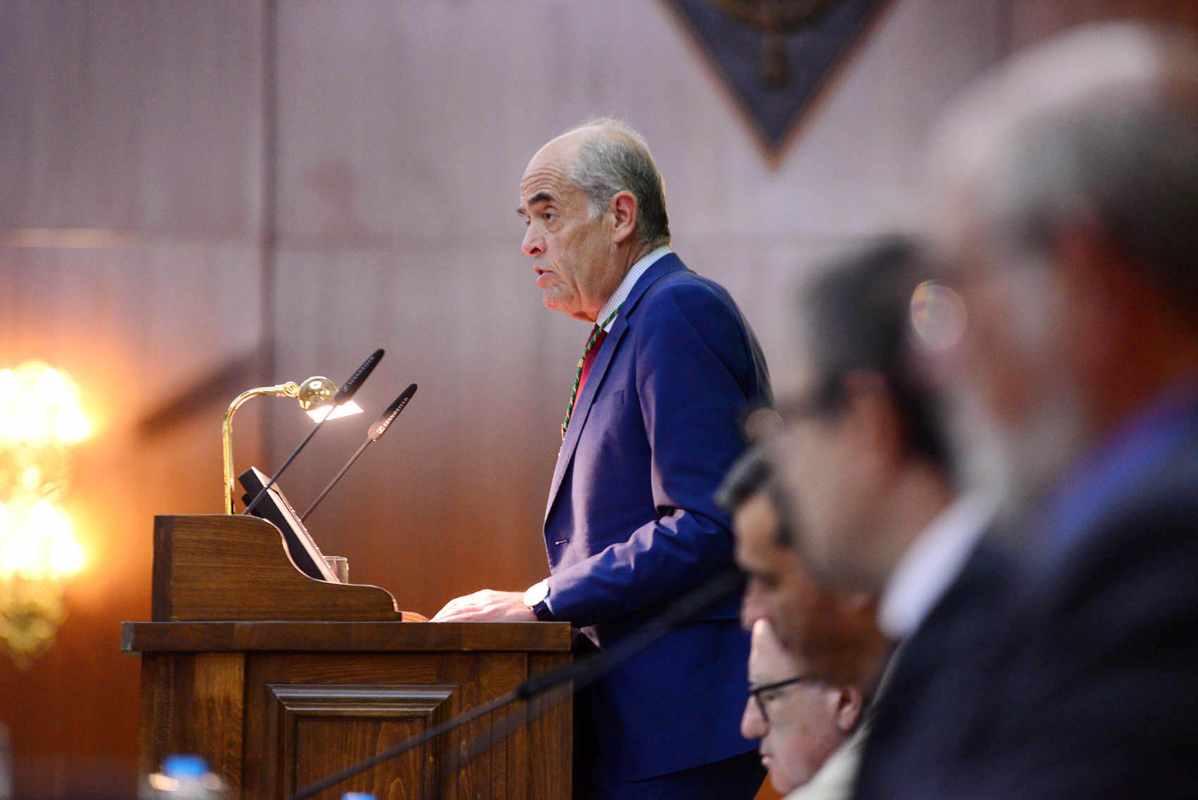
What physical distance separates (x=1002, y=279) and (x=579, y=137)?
198 centimetres

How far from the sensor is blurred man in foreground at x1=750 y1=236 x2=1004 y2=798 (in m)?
0.87

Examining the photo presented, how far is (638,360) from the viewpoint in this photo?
2.36 metres

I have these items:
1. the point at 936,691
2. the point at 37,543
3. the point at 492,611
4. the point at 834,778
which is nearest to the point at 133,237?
the point at 37,543

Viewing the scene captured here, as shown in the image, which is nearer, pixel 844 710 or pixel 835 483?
pixel 835 483

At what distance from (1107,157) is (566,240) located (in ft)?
6.40

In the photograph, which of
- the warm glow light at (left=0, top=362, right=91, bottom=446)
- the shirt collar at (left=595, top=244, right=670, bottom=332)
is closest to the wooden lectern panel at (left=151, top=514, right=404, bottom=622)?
the shirt collar at (left=595, top=244, right=670, bottom=332)

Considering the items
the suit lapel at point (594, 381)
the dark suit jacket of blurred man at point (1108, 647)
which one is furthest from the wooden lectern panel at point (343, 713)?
the dark suit jacket of blurred man at point (1108, 647)

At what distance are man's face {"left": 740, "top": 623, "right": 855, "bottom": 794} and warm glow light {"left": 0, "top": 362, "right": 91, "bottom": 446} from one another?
10.6ft

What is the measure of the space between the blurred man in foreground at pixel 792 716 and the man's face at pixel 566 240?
37.7 inches

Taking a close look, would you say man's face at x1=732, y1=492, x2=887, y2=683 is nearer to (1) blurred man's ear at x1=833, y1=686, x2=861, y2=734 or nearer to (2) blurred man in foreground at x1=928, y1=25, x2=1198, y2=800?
(1) blurred man's ear at x1=833, y1=686, x2=861, y2=734

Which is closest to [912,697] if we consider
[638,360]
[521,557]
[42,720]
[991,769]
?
[991,769]

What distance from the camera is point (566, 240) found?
2.57 meters

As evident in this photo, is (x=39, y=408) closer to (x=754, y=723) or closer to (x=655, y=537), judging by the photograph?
(x=655, y=537)

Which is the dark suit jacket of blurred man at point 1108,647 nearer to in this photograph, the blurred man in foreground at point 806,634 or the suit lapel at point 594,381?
the blurred man in foreground at point 806,634
